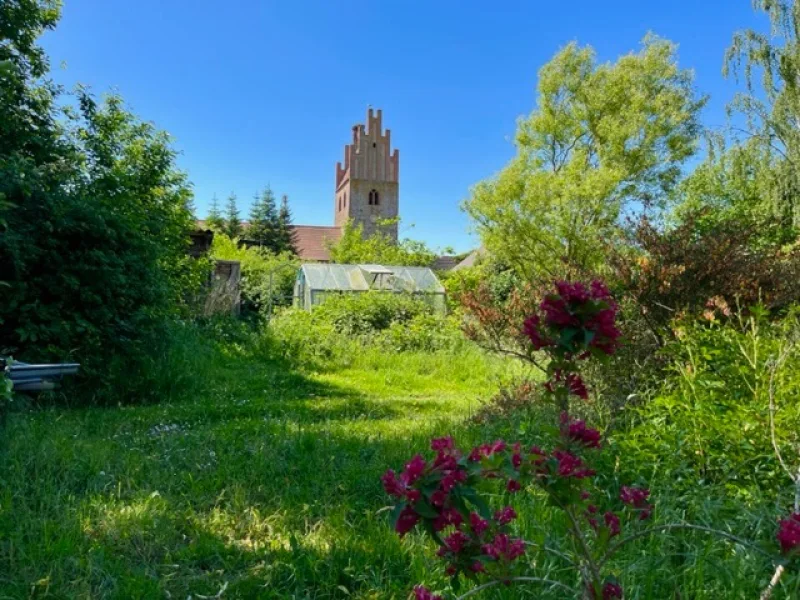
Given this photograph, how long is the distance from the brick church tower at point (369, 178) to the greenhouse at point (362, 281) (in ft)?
115

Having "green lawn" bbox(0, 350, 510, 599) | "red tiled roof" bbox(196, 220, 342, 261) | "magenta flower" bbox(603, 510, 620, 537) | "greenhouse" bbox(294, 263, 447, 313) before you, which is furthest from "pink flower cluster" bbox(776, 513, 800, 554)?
"red tiled roof" bbox(196, 220, 342, 261)

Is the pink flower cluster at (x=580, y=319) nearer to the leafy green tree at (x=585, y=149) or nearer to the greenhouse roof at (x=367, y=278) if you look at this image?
the greenhouse roof at (x=367, y=278)

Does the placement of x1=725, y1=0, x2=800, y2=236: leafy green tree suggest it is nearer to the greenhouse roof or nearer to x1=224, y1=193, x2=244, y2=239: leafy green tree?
the greenhouse roof

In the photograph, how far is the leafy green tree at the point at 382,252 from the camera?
25.9 metres

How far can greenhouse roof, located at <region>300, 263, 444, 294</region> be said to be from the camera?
15.4m

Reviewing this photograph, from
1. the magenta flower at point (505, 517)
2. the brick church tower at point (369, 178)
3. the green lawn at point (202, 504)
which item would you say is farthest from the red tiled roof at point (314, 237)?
the magenta flower at point (505, 517)

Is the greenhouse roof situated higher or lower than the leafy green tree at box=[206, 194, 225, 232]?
lower

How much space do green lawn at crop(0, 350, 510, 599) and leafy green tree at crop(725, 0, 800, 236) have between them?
32.2 ft

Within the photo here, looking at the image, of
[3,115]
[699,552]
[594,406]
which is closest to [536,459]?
[699,552]

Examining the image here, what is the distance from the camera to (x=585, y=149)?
59.7 ft

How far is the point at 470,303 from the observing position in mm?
4879

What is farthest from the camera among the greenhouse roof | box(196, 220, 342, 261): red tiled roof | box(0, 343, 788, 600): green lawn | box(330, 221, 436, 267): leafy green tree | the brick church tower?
the brick church tower

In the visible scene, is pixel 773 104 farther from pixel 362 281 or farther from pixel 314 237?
pixel 314 237

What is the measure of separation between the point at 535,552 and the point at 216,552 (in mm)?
1326
